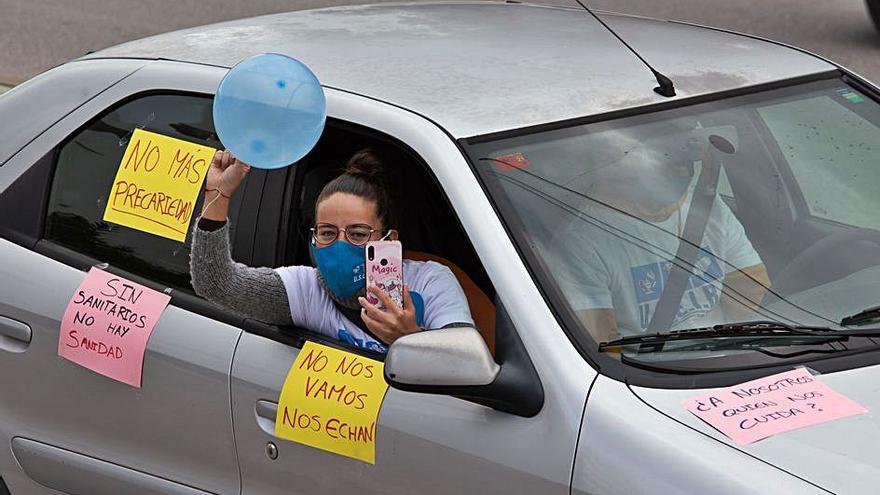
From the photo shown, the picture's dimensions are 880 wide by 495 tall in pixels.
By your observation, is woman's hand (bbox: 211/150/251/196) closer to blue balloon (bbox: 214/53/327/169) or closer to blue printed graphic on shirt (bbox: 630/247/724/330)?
blue balloon (bbox: 214/53/327/169)

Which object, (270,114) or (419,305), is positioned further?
(419,305)

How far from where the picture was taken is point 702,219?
136 inches

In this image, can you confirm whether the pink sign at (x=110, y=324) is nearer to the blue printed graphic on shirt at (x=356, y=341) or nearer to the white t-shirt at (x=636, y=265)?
the blue printed graphic on shirt at (x=356, y=341)

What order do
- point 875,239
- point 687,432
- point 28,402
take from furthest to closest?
point 28,402 < point 875,239 < point 687,432

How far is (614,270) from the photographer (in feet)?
10.7

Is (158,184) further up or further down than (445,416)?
further up

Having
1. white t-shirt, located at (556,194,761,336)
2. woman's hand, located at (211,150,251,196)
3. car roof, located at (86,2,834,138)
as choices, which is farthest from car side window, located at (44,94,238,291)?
white t-shirt, located at (556,194,761,336)

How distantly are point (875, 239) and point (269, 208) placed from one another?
141cm

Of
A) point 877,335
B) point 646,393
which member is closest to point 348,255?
point 646,393

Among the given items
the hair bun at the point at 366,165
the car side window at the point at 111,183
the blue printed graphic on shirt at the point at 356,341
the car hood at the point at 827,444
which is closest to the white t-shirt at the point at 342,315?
the blue printed graphic on shirt at the point at 356,341

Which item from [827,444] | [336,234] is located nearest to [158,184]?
[336,234]

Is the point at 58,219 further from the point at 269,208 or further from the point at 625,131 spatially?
the point at 625,131

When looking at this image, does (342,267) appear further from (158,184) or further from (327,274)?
(158,184)

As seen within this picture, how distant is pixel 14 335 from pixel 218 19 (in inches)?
410
